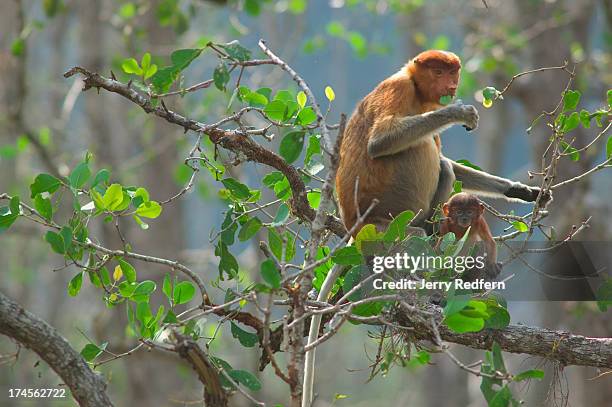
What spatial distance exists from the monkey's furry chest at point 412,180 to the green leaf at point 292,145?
1592 millimetres

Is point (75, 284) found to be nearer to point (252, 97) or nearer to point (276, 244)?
point (276, 244)

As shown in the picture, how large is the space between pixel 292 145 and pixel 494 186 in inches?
86.5

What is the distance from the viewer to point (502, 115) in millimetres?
13242

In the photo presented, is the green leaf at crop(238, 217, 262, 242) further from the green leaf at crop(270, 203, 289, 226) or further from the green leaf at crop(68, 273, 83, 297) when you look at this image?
the green leaf at crop(68, 273, 83, 297)

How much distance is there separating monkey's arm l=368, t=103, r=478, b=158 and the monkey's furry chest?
120mm

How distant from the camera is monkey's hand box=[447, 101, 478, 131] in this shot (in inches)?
166

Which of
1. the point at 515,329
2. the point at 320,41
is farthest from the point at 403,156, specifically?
the point at 320,41

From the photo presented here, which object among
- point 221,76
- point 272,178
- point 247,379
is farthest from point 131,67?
point 247,379

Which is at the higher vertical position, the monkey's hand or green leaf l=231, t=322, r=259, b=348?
the monkey's hand

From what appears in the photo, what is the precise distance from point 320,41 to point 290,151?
6680mm

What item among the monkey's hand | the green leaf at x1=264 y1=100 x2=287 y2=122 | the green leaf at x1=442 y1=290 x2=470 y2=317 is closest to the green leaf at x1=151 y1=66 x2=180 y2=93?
the green leaf at x1=264 y1=100 x2=287 y2=122

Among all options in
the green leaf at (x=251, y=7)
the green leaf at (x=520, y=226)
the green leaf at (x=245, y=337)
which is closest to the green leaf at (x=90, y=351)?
the green leaf at (x=245, y=337)

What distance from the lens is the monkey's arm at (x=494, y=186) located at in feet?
15.3

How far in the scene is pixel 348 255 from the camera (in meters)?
2.71
